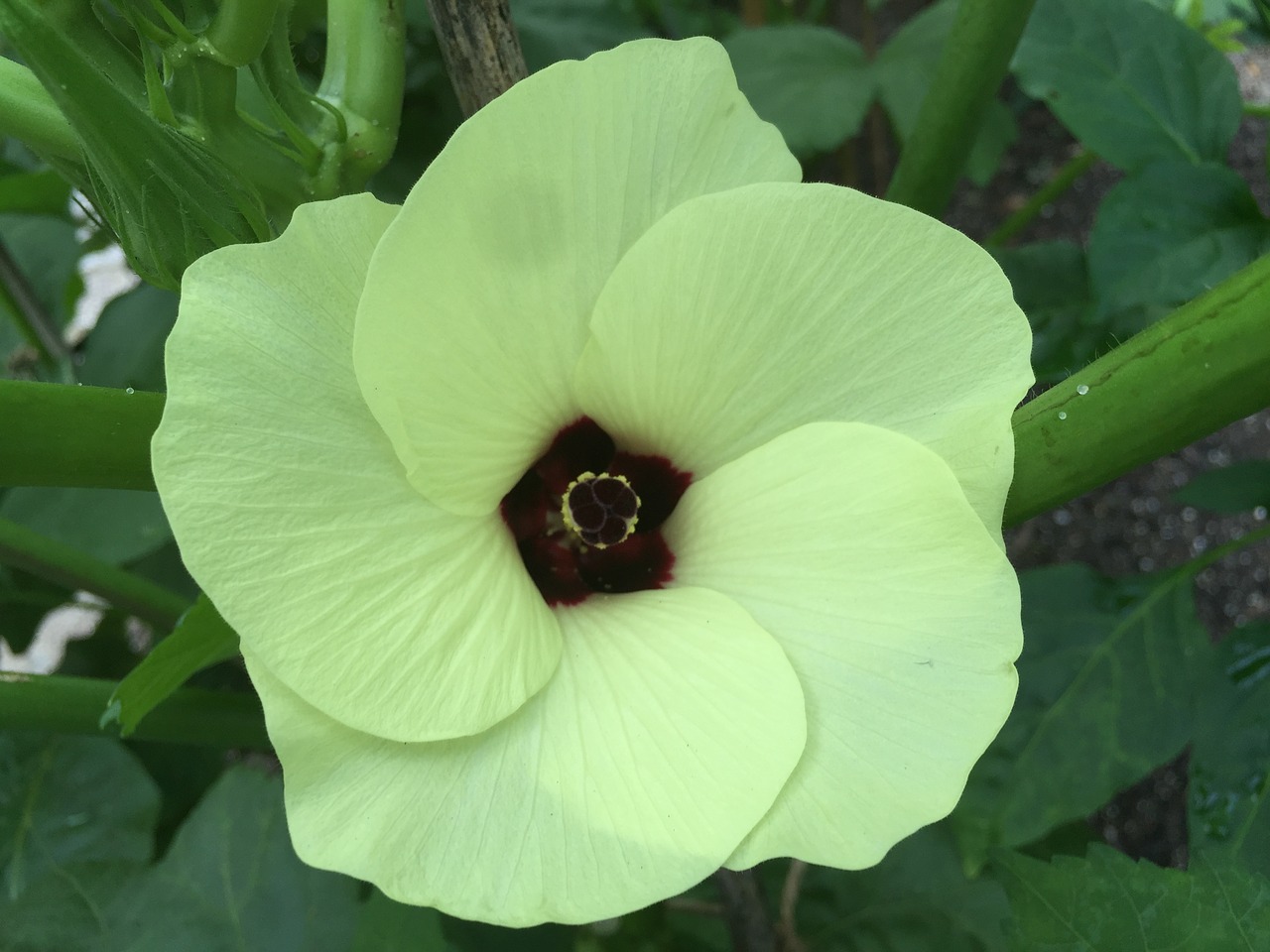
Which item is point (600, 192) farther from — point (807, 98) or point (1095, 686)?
point (807, 98)

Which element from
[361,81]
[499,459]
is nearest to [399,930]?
[499,459]

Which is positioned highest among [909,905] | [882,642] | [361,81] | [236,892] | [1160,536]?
[361,81]

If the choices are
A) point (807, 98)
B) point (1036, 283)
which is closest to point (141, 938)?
point (1036, 283)

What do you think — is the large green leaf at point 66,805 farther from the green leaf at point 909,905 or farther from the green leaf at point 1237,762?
the green leaf at point 1237,762

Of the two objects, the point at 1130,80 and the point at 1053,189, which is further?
the point at 1053,189

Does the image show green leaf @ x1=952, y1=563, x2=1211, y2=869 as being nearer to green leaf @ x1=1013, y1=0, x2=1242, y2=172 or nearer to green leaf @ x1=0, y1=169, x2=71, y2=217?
green leaf @ x1=1013, y1=0, x2=1242, y2=172

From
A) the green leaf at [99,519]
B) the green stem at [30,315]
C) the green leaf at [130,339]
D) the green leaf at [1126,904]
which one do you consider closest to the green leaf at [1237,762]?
the green leaf at [1126,904]

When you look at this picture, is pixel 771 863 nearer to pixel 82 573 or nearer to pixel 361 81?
pixel 82 573
